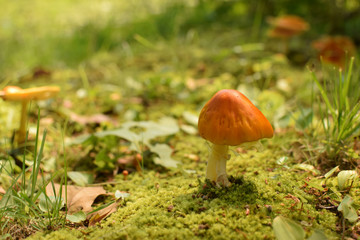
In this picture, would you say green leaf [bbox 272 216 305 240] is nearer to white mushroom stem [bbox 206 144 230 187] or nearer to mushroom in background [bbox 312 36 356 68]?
white mushroom stem [bbox 206 144 230 187]

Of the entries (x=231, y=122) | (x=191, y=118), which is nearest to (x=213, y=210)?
(x=231, y=122)

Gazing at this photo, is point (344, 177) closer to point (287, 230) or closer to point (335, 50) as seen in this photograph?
point (287, 230)

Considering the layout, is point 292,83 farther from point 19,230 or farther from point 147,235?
point 19,230

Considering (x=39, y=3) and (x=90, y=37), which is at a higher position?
(x=39, y=3)

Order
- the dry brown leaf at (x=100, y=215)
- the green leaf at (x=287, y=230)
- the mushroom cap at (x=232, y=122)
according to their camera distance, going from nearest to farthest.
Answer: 1. the green leaf at (x=287, y=230)
2. the mushroom cap at (x=232, y=122)
3. the dry brown leaf at (x=100, y=215)

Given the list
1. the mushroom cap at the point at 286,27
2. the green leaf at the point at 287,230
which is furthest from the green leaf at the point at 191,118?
the mushroom cap at the point at 286,27

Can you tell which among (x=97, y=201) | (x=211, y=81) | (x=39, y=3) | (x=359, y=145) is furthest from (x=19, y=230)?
(x=39, y=3)

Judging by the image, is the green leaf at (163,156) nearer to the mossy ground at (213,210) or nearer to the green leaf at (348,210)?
the mossy ground at (213,210)

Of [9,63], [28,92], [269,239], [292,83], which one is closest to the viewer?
[269,239]
